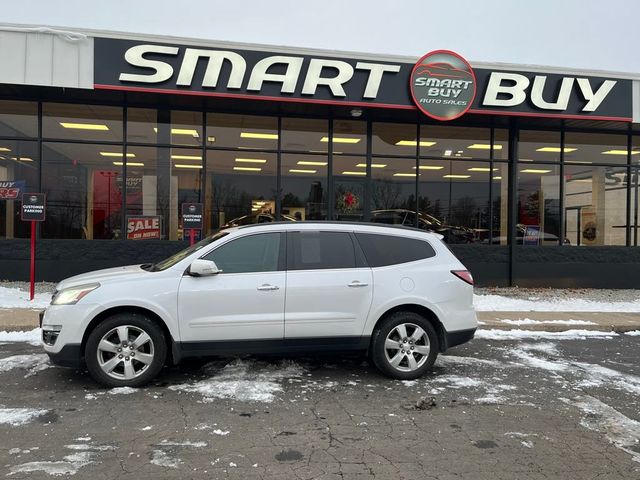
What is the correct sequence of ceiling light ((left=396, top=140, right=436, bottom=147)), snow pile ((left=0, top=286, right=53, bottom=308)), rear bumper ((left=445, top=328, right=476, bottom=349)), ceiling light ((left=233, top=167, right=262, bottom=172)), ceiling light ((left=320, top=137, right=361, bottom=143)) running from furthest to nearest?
ceiling light ((left=396, top=140, right=436, bottom=147))
ceiling light ((left=320, top=137, right=361, bottom=143))
ceiling light ((left=233, top=167, right=262, bottom=172))
snow pile ((left=0, top=286, right=53, bottom=308))
rear bumper ((left=445, top=328, right=476, bottom=349))


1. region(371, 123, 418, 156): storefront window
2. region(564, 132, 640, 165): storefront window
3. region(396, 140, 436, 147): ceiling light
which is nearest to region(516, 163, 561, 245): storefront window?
region(564, 132, 640, 165): storefront window

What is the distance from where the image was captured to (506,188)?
1370cm

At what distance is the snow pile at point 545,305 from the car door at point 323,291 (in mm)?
5291

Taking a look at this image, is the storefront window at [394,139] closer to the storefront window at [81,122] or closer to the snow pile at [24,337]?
the storefront window at [81,122]

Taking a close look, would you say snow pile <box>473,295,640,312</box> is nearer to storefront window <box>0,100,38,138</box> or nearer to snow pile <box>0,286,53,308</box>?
snow pile <box>0,286,53,308</box>

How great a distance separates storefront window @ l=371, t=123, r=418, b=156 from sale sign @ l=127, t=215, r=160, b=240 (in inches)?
226

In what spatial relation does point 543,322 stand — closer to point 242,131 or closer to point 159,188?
point 242,131

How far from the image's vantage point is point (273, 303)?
17.5 feet

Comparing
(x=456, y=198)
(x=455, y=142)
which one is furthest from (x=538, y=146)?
(x=456, y=198)

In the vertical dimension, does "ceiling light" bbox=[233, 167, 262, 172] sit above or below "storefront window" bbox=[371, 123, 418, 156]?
below

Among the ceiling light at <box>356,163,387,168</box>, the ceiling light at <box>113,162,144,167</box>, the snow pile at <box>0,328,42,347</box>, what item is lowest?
the snow pile at <box>0,328,42,347</box>

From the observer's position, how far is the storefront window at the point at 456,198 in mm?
13422

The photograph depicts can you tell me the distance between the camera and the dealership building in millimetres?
10930

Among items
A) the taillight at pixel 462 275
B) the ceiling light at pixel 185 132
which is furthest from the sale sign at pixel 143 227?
the taillight at pixel 462 275
